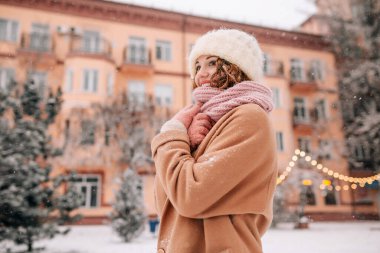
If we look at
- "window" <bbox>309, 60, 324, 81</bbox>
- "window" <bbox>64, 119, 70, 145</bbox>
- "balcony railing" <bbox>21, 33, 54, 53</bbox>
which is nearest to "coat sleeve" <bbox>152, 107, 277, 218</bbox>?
"window" <bbox>64, 119, 70, 145</bbox>

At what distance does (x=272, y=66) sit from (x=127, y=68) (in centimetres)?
996

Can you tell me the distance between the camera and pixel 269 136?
1240 millimetres

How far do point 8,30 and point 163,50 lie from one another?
8.79 m

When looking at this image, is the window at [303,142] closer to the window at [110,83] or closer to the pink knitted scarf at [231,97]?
the window at [110,83]

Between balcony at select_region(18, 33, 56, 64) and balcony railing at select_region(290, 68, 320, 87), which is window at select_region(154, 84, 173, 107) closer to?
balcony at select_region(18, 33, 56, 64)

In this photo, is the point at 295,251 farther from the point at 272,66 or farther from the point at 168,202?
the point at 272,66

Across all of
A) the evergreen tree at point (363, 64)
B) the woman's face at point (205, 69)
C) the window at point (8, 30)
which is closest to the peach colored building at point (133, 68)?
the window at point (8, 30)

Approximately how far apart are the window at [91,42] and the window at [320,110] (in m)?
15.1

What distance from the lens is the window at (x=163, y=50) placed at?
2123cm

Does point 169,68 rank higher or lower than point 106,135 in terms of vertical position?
higher

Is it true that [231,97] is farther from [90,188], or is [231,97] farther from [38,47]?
[38,47]

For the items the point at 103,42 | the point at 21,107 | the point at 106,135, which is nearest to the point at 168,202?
the point at 21,107

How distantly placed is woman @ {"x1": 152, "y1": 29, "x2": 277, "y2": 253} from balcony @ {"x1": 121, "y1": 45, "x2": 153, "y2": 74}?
62.5 feet

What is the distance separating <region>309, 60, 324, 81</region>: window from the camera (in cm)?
2381
